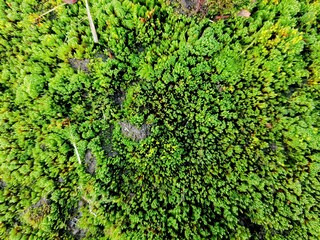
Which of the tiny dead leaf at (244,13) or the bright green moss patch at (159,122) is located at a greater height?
the tiny dead leaf at (244,13)

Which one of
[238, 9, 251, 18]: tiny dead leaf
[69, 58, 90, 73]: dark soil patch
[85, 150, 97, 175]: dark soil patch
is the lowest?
[85, 150, 97, 175]: dark soil patch

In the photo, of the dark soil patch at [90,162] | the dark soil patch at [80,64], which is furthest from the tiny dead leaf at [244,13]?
the dark soil patch at [90,162]

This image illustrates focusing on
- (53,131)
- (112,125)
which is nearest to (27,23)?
(53,131)

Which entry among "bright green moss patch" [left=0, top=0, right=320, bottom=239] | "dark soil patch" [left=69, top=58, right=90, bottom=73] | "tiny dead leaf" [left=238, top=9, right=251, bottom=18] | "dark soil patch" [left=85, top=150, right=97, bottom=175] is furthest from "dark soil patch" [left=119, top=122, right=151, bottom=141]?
"tiny dead leaf" [left=238, top=9, right=251, bottom=18]

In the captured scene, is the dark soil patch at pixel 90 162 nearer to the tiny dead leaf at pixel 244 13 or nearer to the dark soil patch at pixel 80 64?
the dark soil patch at pixel 80 64

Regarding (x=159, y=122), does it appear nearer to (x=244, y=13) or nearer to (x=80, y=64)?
(x=80, y=64)

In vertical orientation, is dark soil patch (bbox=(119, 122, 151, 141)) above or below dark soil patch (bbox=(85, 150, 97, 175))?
above

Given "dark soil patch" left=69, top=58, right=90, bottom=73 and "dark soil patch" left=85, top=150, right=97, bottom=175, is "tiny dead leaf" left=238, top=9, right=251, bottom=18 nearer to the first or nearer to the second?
"dark soil patch" left=69, top=58, right=90, bottom=73

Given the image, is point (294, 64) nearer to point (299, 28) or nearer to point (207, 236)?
point (299, 28)

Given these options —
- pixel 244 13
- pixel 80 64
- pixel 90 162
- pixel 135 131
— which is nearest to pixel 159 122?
pixel 135 131
